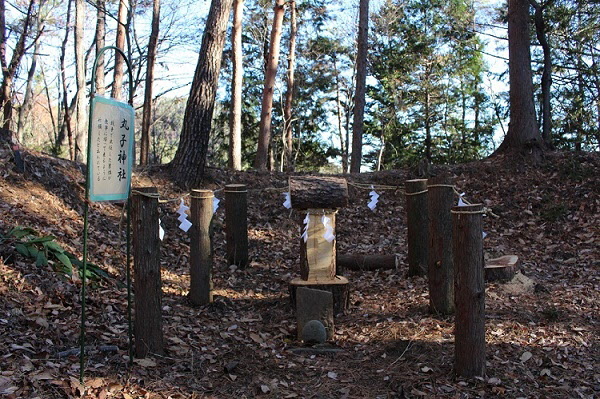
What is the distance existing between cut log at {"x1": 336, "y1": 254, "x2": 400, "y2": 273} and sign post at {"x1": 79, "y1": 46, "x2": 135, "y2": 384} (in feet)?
13.0

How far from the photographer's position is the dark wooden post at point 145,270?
12.9 ft

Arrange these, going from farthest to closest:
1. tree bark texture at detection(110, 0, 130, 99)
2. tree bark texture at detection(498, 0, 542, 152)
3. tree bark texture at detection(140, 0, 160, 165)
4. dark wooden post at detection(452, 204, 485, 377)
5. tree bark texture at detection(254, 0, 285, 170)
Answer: tree bark texture at detection(140, 0, 160, 165) → tree bark texture at detection(110, 0, 130, 99) → tree bark texture at detection(254, 0, 285, 170) → tree bark texture at detection(498, 0, 542, 152) → dark wooden post at detection(452, 204, 485, 377)

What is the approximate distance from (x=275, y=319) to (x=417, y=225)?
2.32m

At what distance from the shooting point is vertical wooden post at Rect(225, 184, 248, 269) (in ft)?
23.1

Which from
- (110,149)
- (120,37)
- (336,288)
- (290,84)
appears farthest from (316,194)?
(290,84)

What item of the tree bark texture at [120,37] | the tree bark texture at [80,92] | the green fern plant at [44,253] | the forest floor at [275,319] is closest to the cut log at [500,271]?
the forest floor at [275,319]

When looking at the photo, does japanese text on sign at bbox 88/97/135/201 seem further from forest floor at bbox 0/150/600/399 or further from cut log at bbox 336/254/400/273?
cut log at bbox 336/254/400/273

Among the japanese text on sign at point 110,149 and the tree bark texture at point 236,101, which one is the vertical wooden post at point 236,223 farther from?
the tree bark texture at point 236,101

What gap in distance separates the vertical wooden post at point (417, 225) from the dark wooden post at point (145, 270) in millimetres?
3569

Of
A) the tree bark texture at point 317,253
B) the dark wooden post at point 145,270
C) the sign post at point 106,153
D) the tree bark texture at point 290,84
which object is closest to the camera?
the sign post at point 106,153

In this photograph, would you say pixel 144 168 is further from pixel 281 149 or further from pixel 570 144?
pixel 281 149

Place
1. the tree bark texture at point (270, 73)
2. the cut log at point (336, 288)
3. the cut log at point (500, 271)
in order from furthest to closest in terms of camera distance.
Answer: the tree bark texture at point (270, 73) → the cut log at point (500, 271) → the cut log at point (336, 288)

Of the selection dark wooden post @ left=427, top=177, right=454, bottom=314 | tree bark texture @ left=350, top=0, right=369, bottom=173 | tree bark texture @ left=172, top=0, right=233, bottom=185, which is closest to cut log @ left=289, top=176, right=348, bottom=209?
dark wooden post @ left=427, top=177, right=454, bottom=314

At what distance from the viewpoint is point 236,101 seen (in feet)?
44.7
